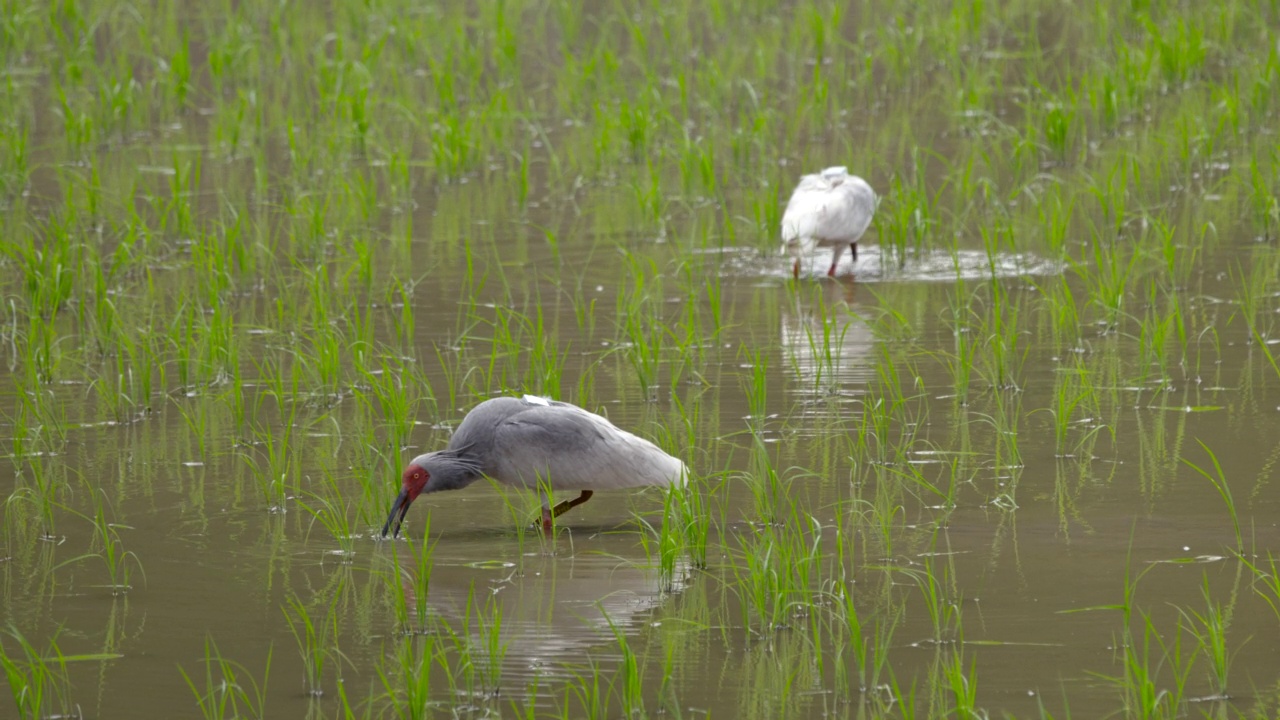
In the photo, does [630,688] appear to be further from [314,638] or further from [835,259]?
[835,259]

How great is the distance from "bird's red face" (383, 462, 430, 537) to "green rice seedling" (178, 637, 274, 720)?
2.51 ft

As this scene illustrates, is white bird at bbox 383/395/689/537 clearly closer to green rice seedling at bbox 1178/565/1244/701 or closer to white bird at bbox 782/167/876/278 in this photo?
green rice seedling at bbox 1178/565/1244/701

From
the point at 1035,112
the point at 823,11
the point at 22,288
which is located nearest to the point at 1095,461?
the point at 22,288

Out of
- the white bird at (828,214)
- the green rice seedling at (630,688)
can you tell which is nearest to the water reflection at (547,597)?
the green rice seedling at (630,688)

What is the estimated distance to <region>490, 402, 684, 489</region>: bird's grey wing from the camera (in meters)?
5.16

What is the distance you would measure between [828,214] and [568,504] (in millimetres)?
3009

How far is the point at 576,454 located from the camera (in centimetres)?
518

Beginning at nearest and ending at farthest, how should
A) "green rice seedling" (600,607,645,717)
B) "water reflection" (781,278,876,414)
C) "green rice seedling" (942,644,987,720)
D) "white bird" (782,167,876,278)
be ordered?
1. "green rice seedling" (942,644,987,720)
2. "green rice seedling" (600,607,645,717)
3. "water reflection" (781,278,876,414)
4. "white bird" (782,167,876,278)

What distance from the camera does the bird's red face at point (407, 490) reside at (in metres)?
5.14

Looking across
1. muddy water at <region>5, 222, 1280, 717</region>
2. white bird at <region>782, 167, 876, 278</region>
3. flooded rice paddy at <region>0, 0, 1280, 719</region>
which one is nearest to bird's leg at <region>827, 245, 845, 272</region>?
white bird at <region>782, 167, 876, 278</region>

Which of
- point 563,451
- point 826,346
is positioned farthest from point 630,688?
point 826,346

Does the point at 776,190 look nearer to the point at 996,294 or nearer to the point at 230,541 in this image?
the point at 996,294

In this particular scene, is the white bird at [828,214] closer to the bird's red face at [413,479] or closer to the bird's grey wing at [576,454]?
the bird's grey wing at [576,454]

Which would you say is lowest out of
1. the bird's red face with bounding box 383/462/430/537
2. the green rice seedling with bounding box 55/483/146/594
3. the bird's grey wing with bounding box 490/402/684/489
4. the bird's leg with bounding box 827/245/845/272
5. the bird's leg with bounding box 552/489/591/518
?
the green rice seedling with bounding box 55/483/146/594
